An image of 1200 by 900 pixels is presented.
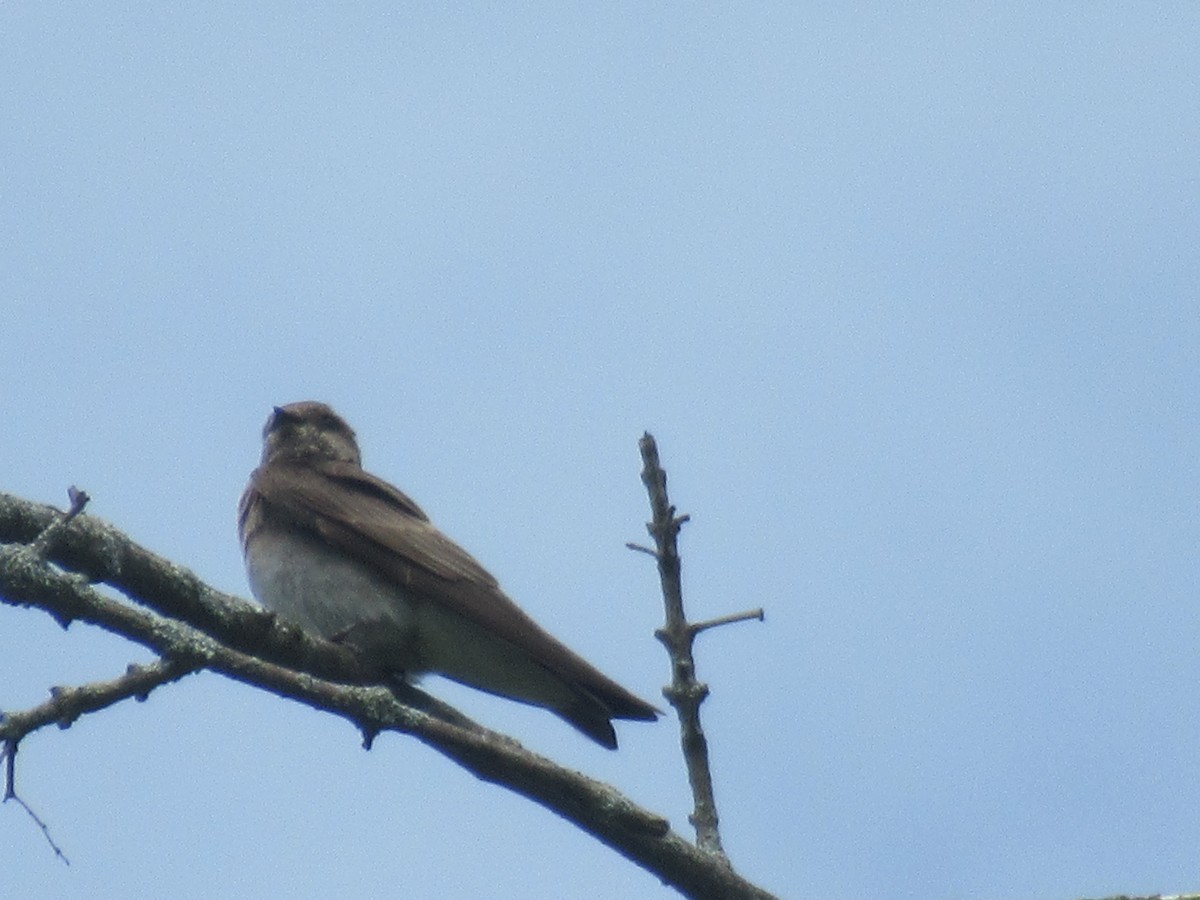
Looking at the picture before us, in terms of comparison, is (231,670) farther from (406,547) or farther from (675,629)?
(406,547)

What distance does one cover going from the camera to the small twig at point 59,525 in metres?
4.56

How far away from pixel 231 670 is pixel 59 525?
27.0 inches

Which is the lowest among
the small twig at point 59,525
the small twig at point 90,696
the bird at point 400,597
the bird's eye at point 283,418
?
the small twig at point 90,696

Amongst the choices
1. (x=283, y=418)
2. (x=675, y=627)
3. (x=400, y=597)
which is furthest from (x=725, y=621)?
(x=283, y=418)

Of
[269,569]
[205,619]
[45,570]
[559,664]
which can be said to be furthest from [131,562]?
[269,569]

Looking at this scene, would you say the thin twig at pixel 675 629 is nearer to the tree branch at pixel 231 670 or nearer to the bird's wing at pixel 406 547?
the tree branch at pixel 231 670

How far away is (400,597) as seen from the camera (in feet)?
28.1

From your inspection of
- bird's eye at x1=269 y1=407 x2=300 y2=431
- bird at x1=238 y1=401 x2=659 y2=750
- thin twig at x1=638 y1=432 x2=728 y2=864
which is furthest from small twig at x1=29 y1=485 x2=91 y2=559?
bird's eye at x1=269 y1=407 x2=300 y2=431

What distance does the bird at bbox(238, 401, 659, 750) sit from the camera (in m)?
8.07

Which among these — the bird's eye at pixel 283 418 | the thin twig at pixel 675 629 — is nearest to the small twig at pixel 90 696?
the thin twig at pixel 675 629

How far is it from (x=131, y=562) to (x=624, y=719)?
318 cm

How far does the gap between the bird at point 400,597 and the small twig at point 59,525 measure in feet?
10.2

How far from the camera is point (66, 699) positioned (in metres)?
4.08

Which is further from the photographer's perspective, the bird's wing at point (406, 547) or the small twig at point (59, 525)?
the bird's wing at point (406, 547)
